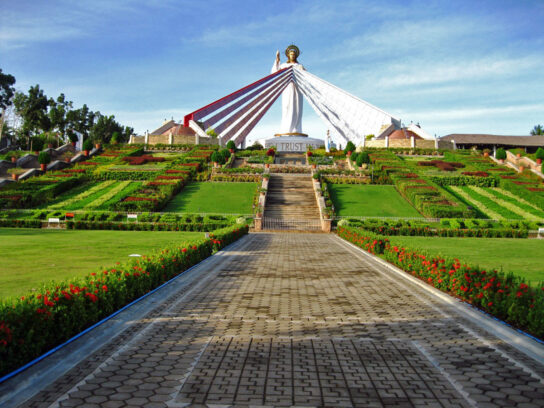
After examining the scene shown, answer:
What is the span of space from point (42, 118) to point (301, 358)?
71.0 meters

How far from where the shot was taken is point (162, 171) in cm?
3703

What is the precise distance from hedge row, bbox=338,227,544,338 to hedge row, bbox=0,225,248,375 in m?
5.80

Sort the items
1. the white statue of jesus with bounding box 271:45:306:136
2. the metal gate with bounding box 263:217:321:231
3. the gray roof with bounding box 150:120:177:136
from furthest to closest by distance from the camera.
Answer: the white statue of jesus with bounding box 271:45:306:136 < the gray roof with bounding box 150:120:177:136 < the metal gate with bounding box 263:217:321:231

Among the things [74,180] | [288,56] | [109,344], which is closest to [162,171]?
[74,180]

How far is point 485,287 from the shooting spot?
6.81 m

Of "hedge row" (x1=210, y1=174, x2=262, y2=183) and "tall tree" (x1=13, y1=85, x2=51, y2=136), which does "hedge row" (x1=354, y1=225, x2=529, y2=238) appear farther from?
"tall tree" (x1=13, y1=85, x2=51, y2=136)

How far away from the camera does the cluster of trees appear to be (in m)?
62.1

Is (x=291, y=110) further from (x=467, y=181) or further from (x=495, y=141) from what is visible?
(x=467, y=181)

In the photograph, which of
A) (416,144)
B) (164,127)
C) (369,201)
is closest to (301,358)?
(369,201)

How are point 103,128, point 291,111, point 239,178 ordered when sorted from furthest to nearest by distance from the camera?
1. point 103,128
2. point 291,111
3. point 239,178

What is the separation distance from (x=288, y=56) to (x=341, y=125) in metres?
18.0

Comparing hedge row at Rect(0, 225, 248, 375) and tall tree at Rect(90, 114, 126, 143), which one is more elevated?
tall tree at Rect(90, 114, 126, 143)

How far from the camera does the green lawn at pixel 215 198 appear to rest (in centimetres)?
2870

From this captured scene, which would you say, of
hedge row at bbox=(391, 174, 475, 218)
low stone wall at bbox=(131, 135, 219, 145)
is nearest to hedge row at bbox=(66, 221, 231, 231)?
hedge row at bbox=(391, 174, 475, 218)
